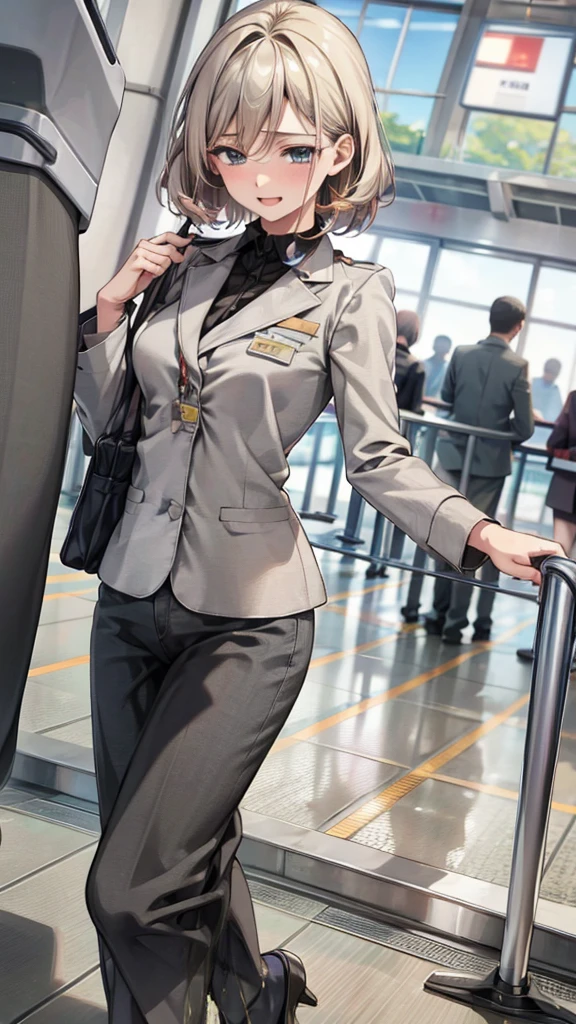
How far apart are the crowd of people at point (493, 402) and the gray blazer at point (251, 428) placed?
395cm

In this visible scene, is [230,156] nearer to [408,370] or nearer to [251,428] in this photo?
[251,428]

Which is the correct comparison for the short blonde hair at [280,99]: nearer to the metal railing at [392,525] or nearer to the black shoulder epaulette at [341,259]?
the black shoulder epaulette at [341,259]

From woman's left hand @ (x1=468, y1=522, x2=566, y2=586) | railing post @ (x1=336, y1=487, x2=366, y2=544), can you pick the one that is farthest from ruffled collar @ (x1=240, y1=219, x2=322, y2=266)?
railing post @ (x1=336, y1=487, x2=366, y2=544)

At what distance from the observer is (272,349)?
1.58m

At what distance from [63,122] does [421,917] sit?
2.10 metres

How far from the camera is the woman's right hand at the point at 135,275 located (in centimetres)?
162

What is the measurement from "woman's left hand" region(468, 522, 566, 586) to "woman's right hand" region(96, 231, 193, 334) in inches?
24.8

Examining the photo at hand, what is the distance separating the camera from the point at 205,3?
425 cm

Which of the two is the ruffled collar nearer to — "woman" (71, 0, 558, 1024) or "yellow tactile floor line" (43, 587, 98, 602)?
"woman" (71, 0, 558, 1024)

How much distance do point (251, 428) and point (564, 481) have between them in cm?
417

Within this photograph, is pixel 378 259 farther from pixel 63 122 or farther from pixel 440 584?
pixel 63 122

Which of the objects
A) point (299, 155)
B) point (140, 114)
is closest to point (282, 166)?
point (299, 155)

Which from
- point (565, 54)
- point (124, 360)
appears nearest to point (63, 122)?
point (124, 360)

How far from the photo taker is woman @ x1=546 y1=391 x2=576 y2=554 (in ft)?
17.6
